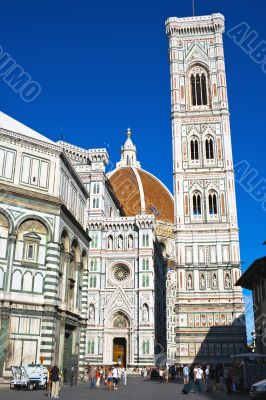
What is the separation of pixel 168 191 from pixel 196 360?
2619 inches

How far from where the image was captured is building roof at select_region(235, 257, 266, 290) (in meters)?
26.4

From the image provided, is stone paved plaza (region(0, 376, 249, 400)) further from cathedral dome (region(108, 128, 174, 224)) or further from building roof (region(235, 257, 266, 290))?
cathedral dome (region(108, 128, 174, 224))

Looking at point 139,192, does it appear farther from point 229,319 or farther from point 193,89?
point 229,319

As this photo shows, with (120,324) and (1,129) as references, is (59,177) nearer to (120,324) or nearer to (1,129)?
(1,129)

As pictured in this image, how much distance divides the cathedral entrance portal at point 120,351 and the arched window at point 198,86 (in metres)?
32.5

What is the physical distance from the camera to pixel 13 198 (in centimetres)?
2325

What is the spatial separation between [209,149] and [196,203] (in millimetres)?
7667

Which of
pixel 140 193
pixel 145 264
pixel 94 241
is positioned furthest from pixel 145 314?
pixel 140 193

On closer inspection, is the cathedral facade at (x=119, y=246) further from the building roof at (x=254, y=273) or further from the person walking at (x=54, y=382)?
the building roof at (x=254, y=273)

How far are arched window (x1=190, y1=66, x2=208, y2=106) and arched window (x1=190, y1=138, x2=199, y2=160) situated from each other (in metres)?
5.78

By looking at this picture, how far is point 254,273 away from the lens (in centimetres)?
2925

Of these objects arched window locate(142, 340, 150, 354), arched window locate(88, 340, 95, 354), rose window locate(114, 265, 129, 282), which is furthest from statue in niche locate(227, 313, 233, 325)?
arched window locate(88, 340, 95, 354)

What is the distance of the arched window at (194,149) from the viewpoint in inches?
2314

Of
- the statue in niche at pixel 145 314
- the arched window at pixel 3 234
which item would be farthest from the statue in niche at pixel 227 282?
the arched window at pixel 3 234
